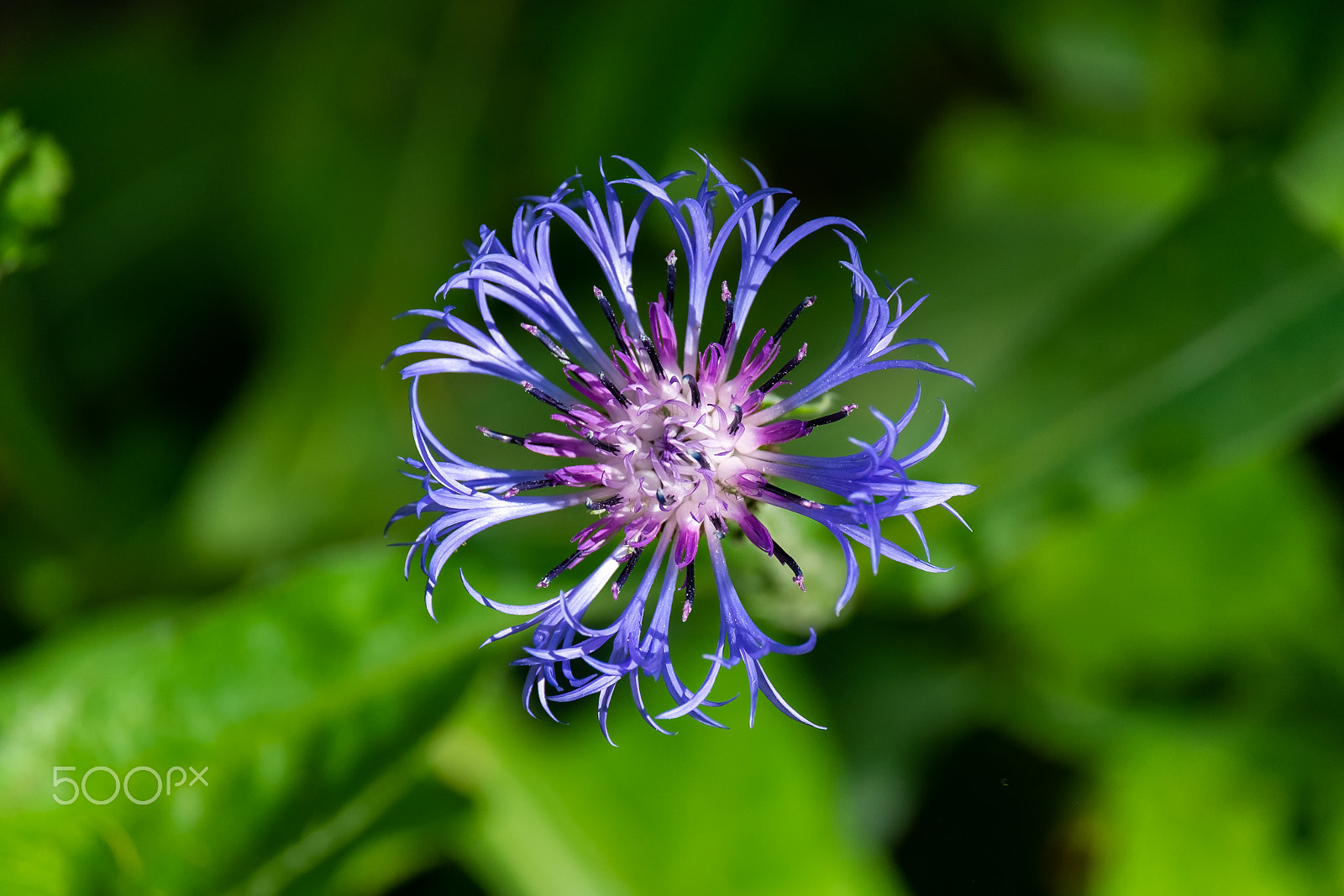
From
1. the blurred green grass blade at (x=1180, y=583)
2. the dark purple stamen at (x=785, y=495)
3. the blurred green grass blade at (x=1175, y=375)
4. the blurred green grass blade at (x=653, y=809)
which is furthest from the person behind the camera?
the blurred green grass blade at (x=1180, y=583)

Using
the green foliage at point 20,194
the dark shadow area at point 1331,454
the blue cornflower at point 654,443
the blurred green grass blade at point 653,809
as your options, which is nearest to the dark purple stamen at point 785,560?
the blue cornflower at point 654,443

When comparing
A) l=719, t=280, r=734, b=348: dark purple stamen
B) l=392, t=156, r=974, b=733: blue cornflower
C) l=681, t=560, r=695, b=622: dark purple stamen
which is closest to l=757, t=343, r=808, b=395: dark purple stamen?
l=392, t=156, r=974, b=733: blue cornflower

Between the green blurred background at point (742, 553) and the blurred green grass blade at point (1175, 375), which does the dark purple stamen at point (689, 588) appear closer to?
the green blurred background at point (742, 553)

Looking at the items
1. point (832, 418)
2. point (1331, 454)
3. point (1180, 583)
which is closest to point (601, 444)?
point (832, 418)

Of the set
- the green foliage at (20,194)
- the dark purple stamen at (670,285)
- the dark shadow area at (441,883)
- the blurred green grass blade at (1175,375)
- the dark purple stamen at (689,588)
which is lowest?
the dark shadow area at (441,883)

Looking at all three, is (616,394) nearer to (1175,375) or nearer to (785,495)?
(785,495)

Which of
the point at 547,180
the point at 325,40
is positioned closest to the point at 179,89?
the point at 325,40

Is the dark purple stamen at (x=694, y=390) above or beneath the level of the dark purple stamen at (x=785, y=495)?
above
